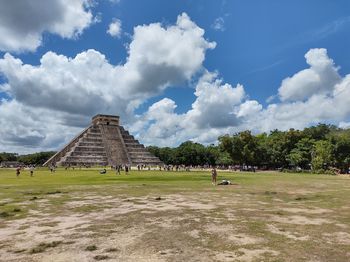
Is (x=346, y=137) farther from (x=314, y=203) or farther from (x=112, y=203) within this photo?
(x=112, y=203)

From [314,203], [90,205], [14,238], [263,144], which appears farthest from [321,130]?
[14,238]

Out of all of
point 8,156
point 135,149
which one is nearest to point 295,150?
point 135,149

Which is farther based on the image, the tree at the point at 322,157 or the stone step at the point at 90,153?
the stone step at the point at 90,153

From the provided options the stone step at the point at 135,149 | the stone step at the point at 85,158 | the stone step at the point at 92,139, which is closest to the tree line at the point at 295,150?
the stone step at the point at 135,149

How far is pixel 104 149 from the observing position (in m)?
112

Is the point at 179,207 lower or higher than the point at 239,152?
lower

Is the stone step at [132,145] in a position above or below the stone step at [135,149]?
above

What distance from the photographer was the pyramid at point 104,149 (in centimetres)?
10281

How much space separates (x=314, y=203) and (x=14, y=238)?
1519cm

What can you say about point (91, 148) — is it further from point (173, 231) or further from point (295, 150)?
point (173, 231)

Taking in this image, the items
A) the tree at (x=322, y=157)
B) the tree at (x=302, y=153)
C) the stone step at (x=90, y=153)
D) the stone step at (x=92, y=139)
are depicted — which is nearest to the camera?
the tree at (x=322, y=157)

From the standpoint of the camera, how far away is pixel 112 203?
63.6 ft

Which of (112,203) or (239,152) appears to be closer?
(112,203)

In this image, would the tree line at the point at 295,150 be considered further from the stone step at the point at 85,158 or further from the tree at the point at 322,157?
the stone step at the point at 85,158
